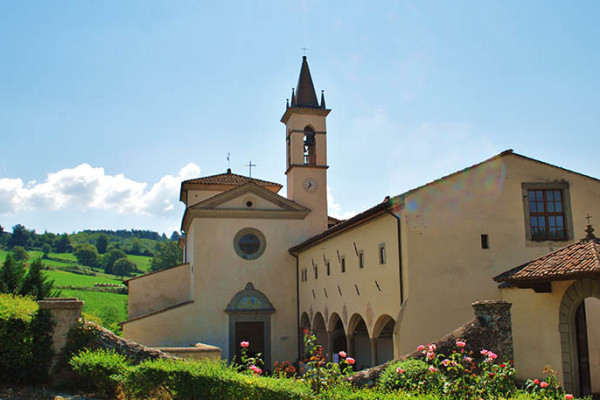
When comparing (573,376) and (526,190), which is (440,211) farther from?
(573,376)

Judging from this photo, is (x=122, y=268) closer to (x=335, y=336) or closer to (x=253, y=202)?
(x=253, y=202)

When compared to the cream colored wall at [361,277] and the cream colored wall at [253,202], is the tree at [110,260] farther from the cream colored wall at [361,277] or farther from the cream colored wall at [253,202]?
the cream colored wall at [361,277]

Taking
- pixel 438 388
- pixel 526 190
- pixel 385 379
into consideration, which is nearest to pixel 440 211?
pixel 526 190

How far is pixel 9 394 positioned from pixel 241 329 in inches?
790

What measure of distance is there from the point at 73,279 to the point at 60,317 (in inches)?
2911

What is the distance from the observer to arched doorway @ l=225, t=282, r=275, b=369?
29.7 meters

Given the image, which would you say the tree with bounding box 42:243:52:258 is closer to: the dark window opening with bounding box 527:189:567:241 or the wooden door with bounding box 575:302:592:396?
the dark window opening with bounding box 527:189:567:241

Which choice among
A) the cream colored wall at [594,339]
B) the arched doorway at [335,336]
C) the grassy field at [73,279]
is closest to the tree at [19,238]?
the grassy field at [73,279]

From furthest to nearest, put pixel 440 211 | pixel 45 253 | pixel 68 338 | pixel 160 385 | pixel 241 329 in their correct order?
pixel 45 253 → pixel 241 329 → pixel 440 211 → pixel 68 338 → pixel 160 385

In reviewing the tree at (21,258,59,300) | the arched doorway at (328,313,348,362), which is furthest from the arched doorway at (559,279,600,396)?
the tree at (21,258,59,300)

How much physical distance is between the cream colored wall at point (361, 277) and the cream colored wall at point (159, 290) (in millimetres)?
8854

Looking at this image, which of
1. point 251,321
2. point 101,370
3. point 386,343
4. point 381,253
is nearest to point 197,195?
point 251,321

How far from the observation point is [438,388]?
823 centimetres

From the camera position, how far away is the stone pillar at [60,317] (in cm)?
1152
